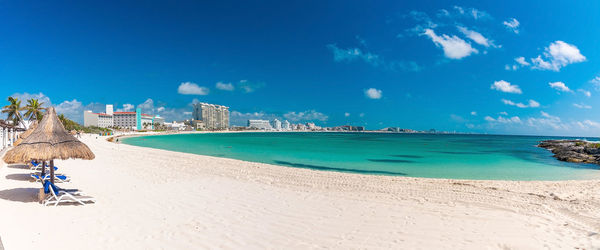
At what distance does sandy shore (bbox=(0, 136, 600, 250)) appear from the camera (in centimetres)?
459

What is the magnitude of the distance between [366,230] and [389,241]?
1.93ft

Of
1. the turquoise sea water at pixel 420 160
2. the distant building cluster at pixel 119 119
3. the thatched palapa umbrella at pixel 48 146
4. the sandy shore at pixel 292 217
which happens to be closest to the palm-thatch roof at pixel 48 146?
the thatched palapa umbrella at pixel 48 146

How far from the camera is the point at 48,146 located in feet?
21.2

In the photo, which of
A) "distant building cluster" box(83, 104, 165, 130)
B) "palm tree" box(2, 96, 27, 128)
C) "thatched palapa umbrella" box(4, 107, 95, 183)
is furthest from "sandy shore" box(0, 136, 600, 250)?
"distant building cluster" box(83, 104, 165, 130)

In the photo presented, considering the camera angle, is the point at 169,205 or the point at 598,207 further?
the point at 598,207

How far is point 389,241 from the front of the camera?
4.69 metres

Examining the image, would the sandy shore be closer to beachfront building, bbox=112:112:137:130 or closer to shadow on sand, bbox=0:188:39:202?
shadow on sand, bbox=0:188:39:202

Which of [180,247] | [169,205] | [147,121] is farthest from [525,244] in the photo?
[147,121]

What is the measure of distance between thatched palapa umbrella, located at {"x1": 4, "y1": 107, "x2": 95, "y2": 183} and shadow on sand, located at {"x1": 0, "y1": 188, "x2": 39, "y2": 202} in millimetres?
772

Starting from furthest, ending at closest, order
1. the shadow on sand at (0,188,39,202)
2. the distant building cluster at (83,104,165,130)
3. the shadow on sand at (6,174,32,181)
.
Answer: the distant building cluster at (83,104,165,130), the shadow on sand at (6,174,32,181), the shadow on sand at (0,188,39,202)

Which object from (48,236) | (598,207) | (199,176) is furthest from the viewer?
(199,176)

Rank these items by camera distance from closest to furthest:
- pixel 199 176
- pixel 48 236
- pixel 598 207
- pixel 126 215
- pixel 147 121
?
1. pixel 48 236
2. pixel 126 215
3. pixel 598 207
4. pixel 199 176
5. pixel 147 121

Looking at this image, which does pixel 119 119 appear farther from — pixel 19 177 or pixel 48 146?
pixel 48 146

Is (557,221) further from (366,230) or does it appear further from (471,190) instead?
(366,230)
